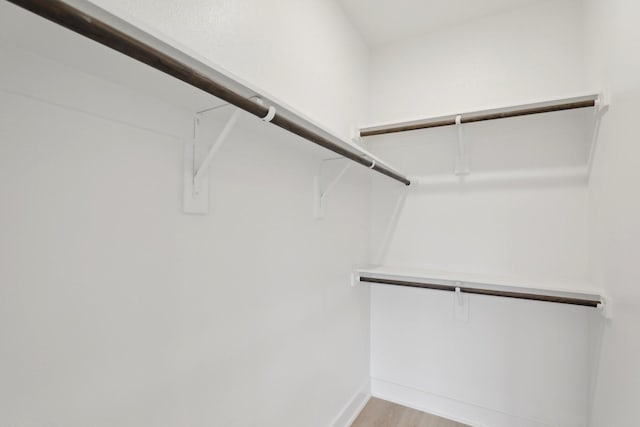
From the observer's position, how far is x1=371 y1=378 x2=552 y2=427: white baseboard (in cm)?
173

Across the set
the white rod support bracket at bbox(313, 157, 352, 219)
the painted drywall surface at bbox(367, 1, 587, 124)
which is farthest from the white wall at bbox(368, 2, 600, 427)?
the white rod support bracket at bbox(313, 157, 352, 219)

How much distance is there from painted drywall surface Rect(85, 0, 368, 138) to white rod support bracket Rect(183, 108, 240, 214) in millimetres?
228

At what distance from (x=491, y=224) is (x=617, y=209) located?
65cm

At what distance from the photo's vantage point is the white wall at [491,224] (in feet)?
5.34

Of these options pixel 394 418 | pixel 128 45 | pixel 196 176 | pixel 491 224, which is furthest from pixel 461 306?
pixel 128 45

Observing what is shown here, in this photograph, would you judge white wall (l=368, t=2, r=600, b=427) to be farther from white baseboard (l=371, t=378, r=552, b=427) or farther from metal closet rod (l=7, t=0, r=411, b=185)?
metal closet rod (l=7, t=0, r=411, b=185)

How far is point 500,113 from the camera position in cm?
153

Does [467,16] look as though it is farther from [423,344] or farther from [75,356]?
[75,356]

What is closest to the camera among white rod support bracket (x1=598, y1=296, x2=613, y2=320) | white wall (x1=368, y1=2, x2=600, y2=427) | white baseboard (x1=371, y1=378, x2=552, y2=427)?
white rod support bracket (x1=598, y1=296, x2=613, y2=320)

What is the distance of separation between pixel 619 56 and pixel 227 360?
1.83 meters

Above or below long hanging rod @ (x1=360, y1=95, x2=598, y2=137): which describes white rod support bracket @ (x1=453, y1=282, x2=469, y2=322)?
below

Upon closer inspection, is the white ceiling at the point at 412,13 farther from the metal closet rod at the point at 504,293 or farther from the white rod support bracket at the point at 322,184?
the metal closet rod at the point at 504,293

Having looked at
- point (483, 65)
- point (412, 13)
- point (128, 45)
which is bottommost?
point (128, 45)

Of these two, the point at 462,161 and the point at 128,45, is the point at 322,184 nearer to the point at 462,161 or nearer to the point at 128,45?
the point at 462,161
